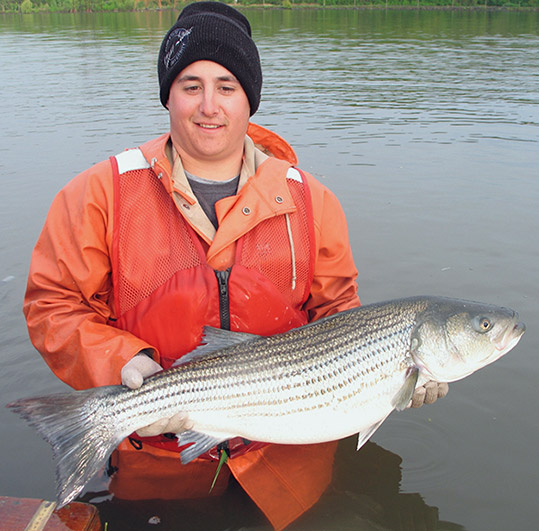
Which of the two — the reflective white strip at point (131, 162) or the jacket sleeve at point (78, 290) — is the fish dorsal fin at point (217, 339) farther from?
the reflective white strip at point (131, 162)

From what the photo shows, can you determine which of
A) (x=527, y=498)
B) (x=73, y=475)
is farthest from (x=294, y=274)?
(x=527, y=498)

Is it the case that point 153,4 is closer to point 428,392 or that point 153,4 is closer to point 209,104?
point 209,104

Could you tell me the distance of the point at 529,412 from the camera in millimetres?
4820

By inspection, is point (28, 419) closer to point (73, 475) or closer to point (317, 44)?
point (73, 475)

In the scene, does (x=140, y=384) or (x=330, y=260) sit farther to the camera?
(x=330, y=260)

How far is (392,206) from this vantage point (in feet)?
29.5

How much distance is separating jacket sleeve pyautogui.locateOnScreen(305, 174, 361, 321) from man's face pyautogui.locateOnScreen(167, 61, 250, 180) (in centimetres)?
65

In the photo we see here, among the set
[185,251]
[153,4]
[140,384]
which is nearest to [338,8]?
[153,4]

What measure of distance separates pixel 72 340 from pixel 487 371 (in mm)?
3701

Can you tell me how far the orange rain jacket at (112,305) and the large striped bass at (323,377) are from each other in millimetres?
403

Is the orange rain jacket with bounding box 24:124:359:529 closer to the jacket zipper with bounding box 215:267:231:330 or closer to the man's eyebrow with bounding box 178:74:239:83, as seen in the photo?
the jacket zipper with bounding box 215:267:231:330

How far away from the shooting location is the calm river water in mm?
4164

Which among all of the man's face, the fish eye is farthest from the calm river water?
the man's face

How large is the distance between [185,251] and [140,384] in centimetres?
85
